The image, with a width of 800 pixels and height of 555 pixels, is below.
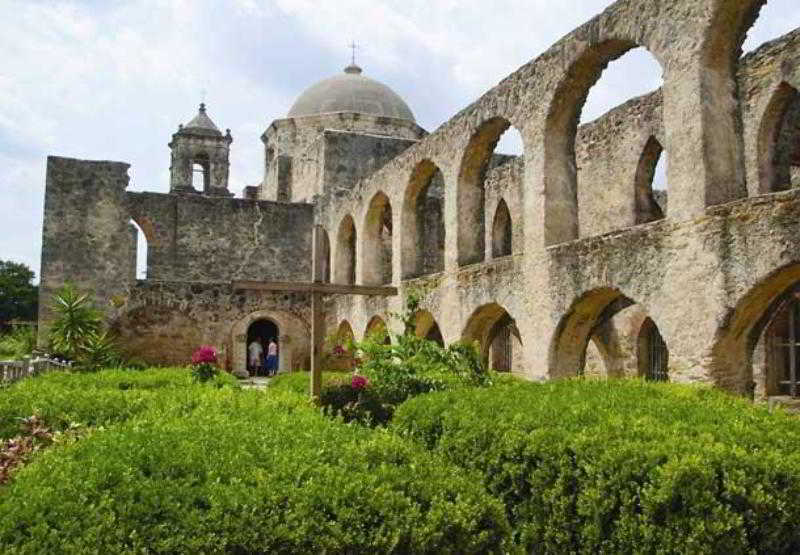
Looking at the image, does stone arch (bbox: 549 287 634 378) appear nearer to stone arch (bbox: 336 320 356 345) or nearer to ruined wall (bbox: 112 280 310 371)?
stone arch (bbox: 336 320 356 345)

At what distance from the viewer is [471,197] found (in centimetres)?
1320

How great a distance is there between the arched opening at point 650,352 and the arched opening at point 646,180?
2.09 meters

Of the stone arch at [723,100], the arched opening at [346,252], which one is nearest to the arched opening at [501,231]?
the arched opening at [346,252]

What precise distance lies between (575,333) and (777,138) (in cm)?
511

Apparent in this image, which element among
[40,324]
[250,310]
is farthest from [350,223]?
[40,324]

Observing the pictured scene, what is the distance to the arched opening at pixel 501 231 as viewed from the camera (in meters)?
18.5

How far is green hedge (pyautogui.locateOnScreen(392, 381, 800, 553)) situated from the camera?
366 centimetres

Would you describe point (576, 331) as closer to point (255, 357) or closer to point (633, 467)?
point (633, 467)

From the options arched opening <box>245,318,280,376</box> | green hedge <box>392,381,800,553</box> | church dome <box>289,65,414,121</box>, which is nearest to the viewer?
green hedge <box>392,381,800,553</box>

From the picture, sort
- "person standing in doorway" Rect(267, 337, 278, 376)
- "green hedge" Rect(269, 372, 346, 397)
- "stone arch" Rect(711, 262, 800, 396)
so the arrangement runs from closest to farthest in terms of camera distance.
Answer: "stone arch" Rect(711, 262, 800, 396), "green hedge" Rect(269, 372, 346, 397), "person standing in doorway" Rect(267, 337, 278, 376)

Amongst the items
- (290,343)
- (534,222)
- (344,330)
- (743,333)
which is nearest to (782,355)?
(534,222)

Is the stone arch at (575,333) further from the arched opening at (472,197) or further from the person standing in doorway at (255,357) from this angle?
the person standing in doorway at (255,357)

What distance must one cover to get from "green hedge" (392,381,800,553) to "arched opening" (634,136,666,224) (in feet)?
29.9

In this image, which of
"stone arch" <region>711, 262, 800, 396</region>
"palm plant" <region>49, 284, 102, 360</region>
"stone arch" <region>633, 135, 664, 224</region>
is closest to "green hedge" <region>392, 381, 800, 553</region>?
"stone arch" <region>711, 262, 800, 396</region>
